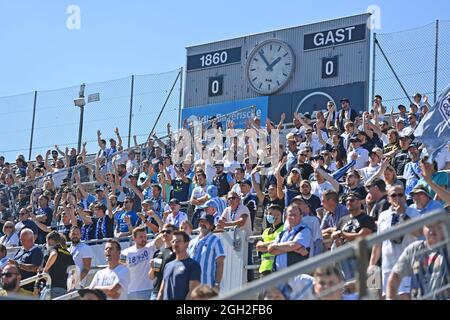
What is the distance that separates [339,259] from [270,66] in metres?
18.5

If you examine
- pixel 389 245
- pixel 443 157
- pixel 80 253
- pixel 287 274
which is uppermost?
pixel 443 157

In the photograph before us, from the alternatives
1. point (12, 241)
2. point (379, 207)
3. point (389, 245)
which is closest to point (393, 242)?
point (389, 245)

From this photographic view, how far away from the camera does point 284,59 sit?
2250 cm

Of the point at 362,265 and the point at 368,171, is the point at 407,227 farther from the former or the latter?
the point at 368,171

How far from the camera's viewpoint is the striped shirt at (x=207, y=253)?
9.71 meters

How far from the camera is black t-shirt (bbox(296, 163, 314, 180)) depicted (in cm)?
1285

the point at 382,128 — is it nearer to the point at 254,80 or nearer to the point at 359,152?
the point at 359,152

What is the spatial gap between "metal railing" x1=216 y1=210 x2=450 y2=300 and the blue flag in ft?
22.1

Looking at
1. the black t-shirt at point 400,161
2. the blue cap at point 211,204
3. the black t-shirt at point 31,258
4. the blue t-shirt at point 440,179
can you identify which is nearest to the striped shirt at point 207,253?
the blue cap at point 211,204

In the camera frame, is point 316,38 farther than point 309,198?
Yes

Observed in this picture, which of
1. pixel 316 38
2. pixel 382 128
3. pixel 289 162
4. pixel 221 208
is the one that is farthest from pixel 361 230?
pixel 316 38

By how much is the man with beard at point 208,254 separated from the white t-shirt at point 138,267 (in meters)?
0.73

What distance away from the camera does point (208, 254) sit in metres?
9.84
